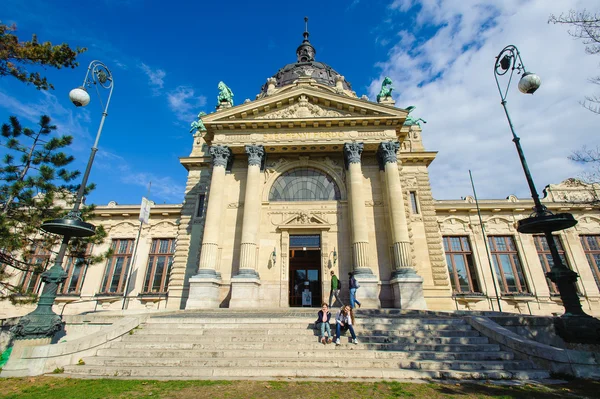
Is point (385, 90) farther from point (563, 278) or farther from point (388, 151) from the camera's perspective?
point (563, 278)

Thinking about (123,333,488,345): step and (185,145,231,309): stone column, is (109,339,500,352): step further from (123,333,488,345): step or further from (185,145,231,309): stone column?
(185,145,231,309): stone column

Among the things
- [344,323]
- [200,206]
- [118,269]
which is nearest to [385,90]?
[200,206]

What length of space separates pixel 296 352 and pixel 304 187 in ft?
45.8

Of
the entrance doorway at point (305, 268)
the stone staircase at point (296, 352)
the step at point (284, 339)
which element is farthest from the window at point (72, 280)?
the step at point (284, 339)

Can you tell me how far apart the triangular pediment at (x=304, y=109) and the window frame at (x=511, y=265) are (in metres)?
15.7

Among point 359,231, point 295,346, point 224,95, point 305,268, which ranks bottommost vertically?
point 295,346

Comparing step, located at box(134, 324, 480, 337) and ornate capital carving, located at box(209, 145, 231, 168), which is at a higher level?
ornate capital carving, located at box(209, 145, 231, 168)

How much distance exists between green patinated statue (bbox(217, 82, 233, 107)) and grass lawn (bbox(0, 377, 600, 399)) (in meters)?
21.3

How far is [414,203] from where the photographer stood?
900 inches

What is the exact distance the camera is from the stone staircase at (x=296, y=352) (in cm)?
781

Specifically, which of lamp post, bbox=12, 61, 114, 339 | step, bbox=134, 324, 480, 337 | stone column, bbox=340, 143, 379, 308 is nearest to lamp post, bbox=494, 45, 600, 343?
step, bbox=134, 324, 480, 337

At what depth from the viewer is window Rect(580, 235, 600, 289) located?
85.4 feet

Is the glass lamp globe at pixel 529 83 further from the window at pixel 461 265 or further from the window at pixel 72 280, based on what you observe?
the window at pixel 72 280

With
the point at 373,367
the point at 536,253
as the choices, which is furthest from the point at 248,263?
the point at 536,253
